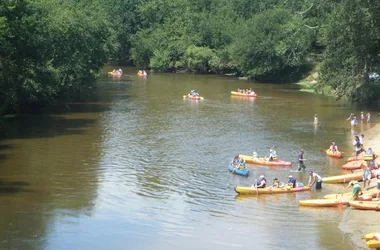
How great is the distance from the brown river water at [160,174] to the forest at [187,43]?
3.76m

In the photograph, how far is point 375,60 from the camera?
6041 cm

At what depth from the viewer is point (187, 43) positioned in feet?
362

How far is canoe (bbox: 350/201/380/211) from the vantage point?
30484 millimetres

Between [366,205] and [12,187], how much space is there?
18357 millimetres

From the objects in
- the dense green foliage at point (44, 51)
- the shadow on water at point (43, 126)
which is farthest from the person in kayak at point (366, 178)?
the dense green foliage at point (44, 51)

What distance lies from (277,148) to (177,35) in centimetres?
7171

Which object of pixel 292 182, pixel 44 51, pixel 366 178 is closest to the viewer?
pixel 366 178

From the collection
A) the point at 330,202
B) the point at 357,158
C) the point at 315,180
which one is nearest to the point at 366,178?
the point at 315,180

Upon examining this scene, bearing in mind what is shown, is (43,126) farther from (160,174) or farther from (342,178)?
(342,178)

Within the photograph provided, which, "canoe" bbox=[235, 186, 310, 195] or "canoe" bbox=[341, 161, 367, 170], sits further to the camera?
"canoe" bbox=[341, 161, 367, 170]

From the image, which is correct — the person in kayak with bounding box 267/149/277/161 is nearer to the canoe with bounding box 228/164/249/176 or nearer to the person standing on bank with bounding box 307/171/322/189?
the canoe with bounding box 228/164/249/176

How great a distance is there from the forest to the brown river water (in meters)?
3.76

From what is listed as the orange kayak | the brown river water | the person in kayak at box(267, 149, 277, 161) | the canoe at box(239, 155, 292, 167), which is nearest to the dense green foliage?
the brown river water

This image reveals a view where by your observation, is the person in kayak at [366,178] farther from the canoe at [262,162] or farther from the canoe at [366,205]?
the canoe at [262,162]
